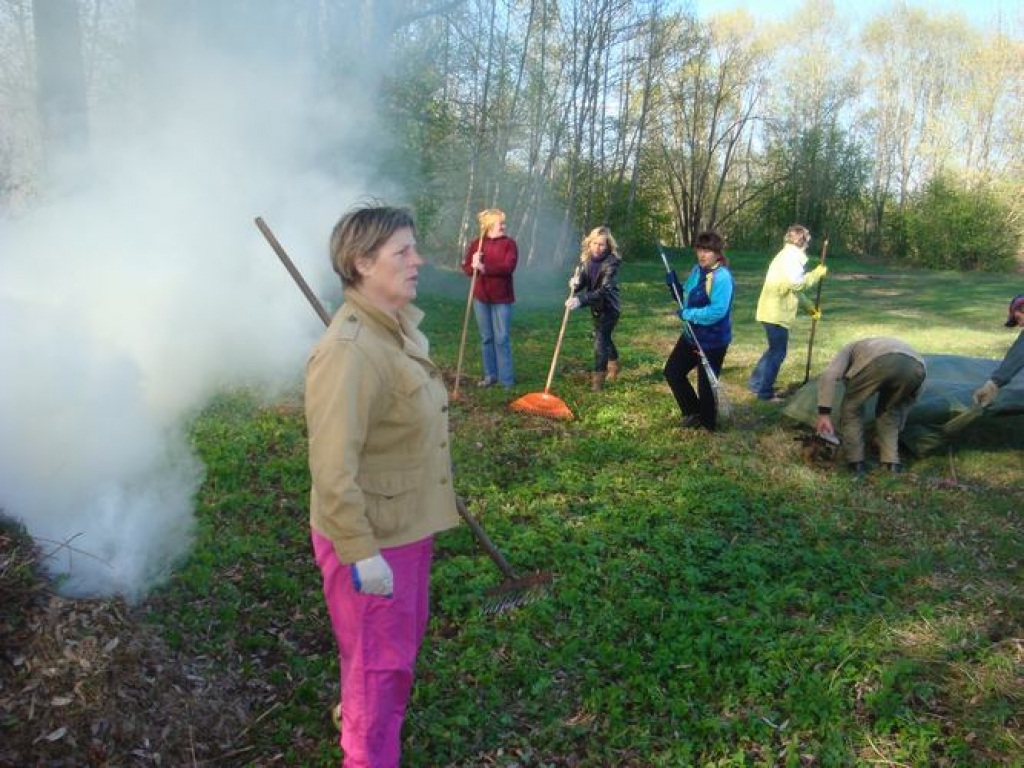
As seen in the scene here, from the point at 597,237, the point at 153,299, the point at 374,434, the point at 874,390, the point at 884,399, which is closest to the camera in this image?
the point at 374,434

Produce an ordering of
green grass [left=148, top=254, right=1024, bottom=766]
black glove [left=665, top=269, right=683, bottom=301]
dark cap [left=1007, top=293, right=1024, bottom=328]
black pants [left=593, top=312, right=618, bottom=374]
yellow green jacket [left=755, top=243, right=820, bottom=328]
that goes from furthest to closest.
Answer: black pants [left=593, top=312, right=618, bottom=374] → yellow green jacket [left=755, top=243, right=820, bottom=328] → black glove [left=665, top=269, right=683, bottom=301] → dark cap [left=1007, top=293, right=1024, bottom=328] → green grass [left=148, top=254, right=1024, bottom=766]

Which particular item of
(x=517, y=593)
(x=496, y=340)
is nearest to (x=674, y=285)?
(x=496, y=340)

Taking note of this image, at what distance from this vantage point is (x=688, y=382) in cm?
723

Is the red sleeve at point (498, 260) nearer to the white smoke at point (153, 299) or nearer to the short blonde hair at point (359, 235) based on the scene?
the white smoke at point (153, 299)

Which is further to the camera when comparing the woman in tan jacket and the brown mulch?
the brown mulch

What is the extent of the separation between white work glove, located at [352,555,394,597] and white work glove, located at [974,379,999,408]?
5.62 metres

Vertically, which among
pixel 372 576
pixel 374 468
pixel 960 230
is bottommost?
pixel 372 576

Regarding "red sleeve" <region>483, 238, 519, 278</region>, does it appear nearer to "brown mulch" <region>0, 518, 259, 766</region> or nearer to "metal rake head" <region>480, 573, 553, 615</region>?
"metal rake head" <region>480, 573, 553, 615</region>

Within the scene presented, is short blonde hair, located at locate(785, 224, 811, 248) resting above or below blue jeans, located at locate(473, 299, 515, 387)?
above

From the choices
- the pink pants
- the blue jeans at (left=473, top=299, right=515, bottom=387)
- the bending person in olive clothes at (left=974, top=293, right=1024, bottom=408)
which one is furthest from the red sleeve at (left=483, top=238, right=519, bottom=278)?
the pink pants

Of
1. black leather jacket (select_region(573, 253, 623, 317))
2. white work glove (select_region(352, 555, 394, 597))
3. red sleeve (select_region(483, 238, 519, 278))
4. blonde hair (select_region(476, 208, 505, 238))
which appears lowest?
white work glove (select_region(352, 555, 394, 597))

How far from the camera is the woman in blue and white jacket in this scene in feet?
22.6

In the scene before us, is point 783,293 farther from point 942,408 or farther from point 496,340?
point 496,340

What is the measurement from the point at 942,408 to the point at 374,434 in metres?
6.00
